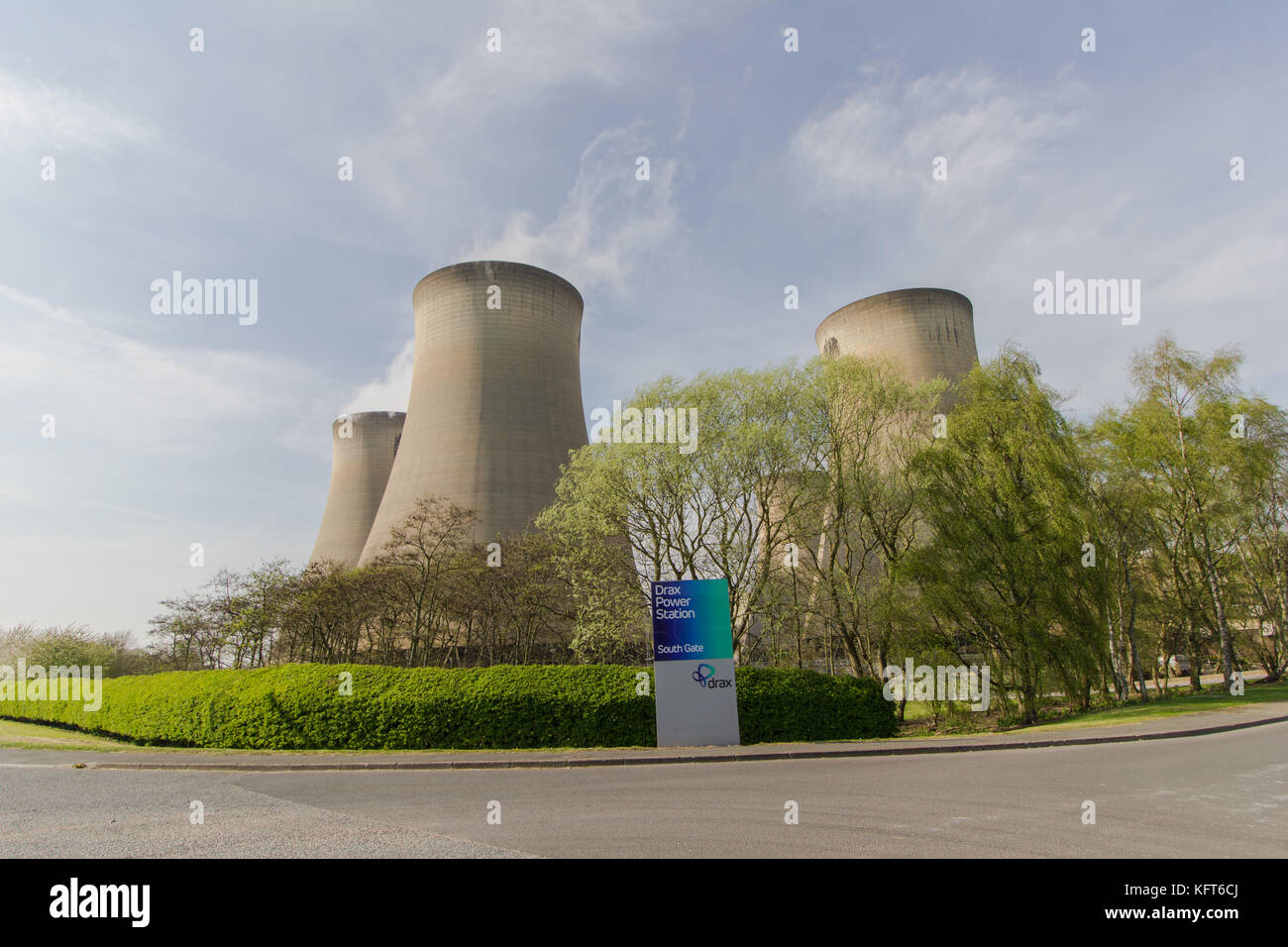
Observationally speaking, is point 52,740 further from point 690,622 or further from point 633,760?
point 690,622

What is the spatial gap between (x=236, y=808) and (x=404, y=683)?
6108mm

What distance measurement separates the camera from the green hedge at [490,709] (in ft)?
39.4

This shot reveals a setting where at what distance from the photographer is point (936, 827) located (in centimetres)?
511

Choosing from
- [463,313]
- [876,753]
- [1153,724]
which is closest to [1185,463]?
[1153,724]

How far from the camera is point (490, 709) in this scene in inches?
476

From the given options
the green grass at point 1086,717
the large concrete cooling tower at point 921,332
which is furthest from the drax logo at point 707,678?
the large concrete cooling tower at point 921,332

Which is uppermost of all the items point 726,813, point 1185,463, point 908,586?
point 1185,463

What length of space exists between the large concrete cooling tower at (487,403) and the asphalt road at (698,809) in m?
17.0

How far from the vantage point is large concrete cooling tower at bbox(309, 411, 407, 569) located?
40.4 meters

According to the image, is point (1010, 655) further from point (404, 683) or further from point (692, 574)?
point (404, 683)

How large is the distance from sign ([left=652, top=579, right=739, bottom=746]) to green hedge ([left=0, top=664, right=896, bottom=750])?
362 millimetres

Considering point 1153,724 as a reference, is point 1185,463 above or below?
above

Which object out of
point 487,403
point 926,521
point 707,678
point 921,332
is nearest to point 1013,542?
point 926,521

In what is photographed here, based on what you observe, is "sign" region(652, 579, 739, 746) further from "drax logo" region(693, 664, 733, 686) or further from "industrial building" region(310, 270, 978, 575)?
"industrial building" region(310, 270, 978, 575)
